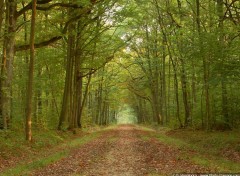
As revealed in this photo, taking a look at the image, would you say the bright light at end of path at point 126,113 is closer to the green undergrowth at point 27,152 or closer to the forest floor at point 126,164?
the green undergrowth at point 27,152

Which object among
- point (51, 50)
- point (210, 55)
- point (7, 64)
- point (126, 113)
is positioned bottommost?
point (126, 113)

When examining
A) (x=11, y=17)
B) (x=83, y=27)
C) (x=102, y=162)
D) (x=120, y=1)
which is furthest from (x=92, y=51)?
(x=102, y=162)

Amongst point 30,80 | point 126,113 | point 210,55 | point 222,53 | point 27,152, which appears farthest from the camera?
point 126,113

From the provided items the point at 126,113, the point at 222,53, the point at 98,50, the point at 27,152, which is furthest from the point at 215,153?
the point at 126,113

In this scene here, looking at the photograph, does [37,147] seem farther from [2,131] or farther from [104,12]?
[104,12]

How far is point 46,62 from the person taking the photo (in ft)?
87.9

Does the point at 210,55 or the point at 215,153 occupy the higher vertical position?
the point at 210,55

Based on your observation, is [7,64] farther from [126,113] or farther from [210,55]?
[126,113]

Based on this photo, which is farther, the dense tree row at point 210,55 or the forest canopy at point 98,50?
the forest canopy at point 98,50

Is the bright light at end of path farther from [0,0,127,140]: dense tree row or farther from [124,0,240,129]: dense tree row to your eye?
[0,0,127,140]: dense tree row

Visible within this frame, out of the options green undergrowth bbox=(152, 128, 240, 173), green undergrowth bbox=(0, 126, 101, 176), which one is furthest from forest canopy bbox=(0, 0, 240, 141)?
green undergrowth bbox=(152, 128, 240, 173)

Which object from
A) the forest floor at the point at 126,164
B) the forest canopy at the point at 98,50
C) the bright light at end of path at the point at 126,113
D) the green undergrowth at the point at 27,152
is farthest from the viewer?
the bright light at end of path at the point at 126,113

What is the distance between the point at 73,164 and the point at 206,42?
10.4 meters

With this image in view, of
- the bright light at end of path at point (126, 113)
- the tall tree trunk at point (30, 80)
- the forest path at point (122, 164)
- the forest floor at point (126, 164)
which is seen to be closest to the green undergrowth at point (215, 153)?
the forest floor at point (126, 164)
